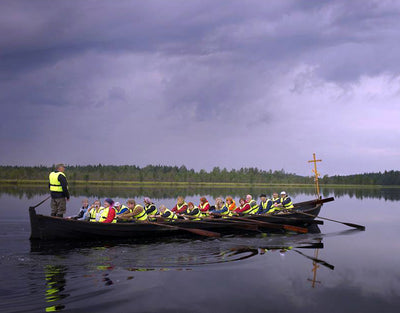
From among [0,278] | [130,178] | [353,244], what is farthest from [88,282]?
[130,178]

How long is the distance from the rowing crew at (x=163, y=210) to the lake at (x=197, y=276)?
122 cm

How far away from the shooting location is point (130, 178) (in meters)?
119

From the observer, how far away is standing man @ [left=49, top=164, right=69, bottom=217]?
46.3 ft

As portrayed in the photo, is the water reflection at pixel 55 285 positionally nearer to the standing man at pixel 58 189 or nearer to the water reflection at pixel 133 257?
the water reflection at pixel 133 257

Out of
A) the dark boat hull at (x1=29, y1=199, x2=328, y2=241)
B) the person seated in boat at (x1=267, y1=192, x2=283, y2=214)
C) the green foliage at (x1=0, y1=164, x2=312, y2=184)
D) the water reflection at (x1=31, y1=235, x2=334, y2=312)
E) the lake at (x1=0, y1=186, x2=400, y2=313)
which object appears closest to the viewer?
the lake at (x1=0, y1=186, x2=400, y2=313)

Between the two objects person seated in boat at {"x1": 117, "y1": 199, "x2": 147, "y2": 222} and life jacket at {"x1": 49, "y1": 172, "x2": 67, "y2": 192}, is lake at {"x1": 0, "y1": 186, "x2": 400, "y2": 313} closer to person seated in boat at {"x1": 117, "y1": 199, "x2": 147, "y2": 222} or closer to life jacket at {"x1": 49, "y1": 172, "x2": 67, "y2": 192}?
person seated in boat at {"x1": 117, "y1": 199, "x2": 147, "y2": 222}

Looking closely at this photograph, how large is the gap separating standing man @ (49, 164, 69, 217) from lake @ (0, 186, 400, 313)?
5.31 ft

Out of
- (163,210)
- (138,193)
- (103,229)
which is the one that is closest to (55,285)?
(103,229)

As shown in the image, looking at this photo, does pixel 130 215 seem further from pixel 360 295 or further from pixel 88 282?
pixel 360 295

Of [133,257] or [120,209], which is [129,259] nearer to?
[133,257]

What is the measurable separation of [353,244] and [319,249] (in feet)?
7.45

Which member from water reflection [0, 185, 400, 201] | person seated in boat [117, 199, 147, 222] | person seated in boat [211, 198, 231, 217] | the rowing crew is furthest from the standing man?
water reflection [0, 185, 400, 201]

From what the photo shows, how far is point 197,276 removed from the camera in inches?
368

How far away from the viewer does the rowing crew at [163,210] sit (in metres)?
14.3
